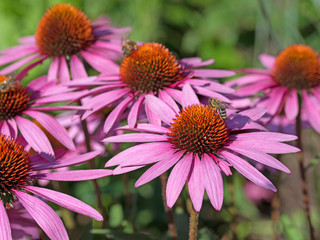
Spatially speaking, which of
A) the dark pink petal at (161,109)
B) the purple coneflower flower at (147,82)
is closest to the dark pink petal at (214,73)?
the purple coneflower flower at (147,82)

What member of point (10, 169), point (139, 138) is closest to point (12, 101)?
point (10, 169)

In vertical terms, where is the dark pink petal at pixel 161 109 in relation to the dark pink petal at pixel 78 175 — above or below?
above

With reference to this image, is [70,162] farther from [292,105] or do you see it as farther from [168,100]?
[292,105]

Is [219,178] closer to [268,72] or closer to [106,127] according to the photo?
[106,127]

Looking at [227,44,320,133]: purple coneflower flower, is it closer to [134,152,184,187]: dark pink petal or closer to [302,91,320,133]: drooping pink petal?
[302,91,320,133]: drooping pink petal

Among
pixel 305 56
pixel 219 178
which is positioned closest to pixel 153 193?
pixel 305 56

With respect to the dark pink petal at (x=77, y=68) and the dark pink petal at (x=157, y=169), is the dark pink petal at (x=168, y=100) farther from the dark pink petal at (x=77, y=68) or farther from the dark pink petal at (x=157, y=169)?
the dark pink petal at (x=77, y=68)
